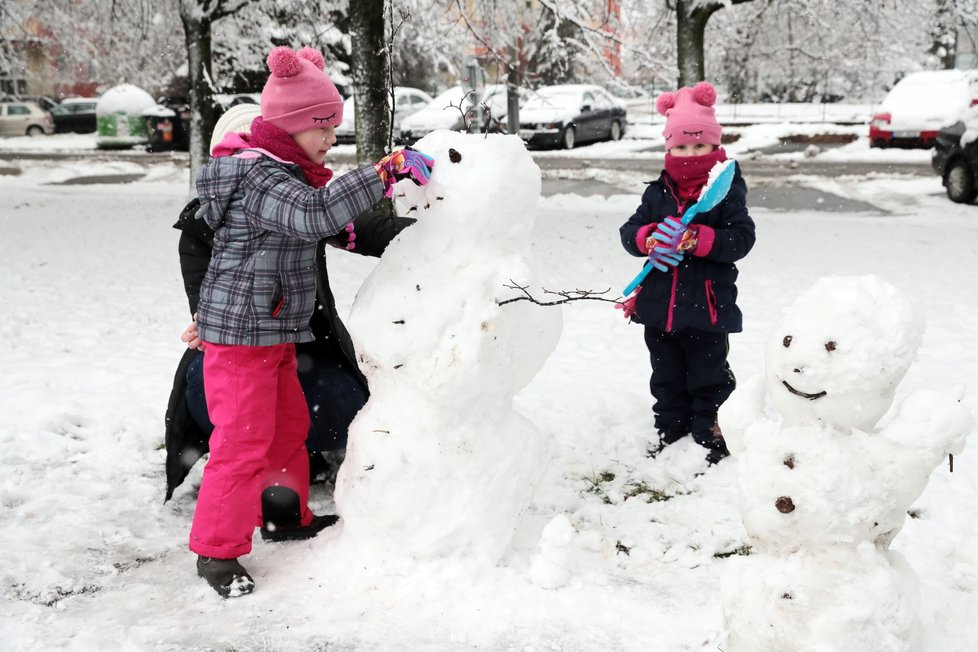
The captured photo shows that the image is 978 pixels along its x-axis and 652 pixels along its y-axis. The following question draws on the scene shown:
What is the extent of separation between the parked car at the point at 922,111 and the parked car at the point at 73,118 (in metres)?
23.0

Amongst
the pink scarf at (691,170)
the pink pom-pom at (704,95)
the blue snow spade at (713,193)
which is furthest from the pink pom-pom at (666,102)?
the blue snow spade at (713,193)

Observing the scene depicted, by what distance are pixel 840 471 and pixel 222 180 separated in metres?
2.05

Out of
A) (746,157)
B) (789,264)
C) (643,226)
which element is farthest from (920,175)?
(643,226)

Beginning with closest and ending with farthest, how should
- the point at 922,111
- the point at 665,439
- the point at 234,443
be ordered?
1. the point at 234,443
2. the point at 665,439
3. the point at 922,111

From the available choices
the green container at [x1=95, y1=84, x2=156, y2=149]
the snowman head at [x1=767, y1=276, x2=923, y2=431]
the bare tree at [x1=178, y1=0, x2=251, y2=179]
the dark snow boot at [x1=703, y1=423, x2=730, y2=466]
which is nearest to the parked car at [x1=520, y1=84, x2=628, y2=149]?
the green container at [x1=95, y1=84, x2=156, y2=149]

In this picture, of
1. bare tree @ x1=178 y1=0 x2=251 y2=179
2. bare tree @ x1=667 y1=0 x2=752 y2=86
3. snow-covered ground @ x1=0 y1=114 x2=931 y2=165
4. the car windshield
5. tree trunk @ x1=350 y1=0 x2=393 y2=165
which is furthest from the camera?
the car windshield

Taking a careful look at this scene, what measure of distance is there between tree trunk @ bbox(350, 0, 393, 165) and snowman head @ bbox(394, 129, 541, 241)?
17.0ft

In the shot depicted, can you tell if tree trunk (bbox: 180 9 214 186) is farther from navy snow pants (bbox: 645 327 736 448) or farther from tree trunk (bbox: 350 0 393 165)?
navy snow pants (bbox: 645 327 736 448)

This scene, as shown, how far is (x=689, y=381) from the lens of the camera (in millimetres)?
4125

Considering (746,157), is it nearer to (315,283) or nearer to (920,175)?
(920,175)

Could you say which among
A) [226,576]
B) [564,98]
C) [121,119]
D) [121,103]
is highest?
[121,103]

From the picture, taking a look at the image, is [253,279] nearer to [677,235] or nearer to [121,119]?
[677,235]

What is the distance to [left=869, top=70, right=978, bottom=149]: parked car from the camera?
17.7 metres

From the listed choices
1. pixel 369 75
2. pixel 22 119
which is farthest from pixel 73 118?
pixel 369 75
